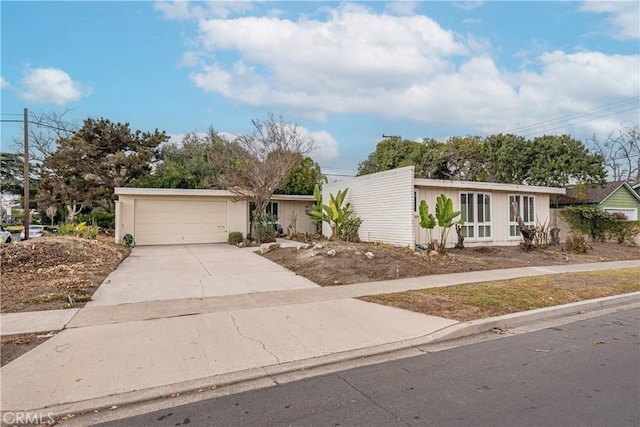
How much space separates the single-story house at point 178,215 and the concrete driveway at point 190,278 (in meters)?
5.06

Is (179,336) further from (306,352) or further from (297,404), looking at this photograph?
(297,404)

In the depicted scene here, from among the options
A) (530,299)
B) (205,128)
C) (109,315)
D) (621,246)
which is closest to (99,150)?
(205,128)

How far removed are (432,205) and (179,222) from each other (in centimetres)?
1255

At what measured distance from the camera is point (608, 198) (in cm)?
2288

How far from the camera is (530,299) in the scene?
7516mm

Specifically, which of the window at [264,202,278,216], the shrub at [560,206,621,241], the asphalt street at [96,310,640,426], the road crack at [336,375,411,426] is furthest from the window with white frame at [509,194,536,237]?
the road crack at [336,375,411,426]

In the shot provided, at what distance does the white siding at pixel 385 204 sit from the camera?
1456 cm

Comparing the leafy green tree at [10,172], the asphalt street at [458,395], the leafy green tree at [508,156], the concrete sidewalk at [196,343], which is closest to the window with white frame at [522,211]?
the leafy green tree at [508,156]

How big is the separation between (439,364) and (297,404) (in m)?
1.90

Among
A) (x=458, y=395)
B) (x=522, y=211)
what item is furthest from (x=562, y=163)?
(x=458, y=395)

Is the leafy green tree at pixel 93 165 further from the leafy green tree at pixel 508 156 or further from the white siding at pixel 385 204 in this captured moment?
the leafy green tree at pixel 508 156

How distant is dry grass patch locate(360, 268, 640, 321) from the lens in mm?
6746

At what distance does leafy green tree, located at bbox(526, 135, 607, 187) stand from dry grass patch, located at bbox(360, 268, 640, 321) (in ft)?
59.1

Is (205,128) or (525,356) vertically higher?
(205,128)
